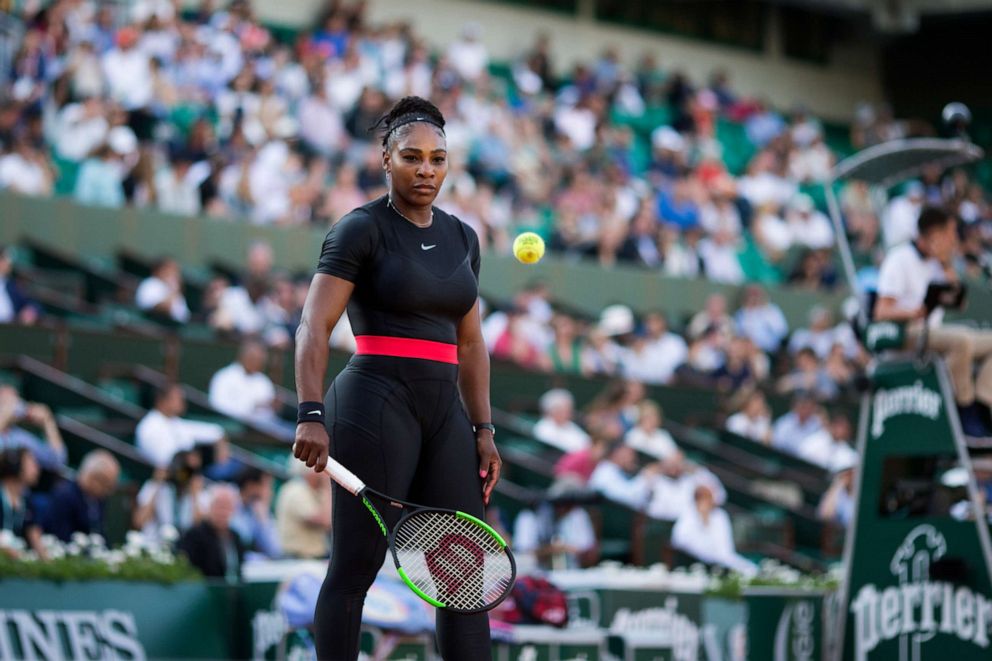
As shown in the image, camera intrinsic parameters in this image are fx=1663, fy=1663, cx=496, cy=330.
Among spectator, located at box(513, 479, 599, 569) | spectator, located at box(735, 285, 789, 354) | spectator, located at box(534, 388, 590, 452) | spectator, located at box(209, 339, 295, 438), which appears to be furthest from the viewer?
spectator, located at box(735, 285, 789, 354)

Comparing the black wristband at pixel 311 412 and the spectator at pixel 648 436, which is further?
the spectator at pixel 648 436

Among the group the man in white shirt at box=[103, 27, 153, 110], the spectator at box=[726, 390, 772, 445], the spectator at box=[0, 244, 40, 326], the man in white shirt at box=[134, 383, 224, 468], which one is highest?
the man in white shirt at box=[103, 27, 153, 110]

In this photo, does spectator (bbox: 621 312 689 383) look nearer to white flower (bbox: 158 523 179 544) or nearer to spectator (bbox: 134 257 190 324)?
spectator (bbox: 134 257 190 324)

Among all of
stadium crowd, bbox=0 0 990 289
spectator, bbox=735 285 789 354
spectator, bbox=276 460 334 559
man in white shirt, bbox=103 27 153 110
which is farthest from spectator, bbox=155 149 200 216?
spectator, bbox=735 285 789 354

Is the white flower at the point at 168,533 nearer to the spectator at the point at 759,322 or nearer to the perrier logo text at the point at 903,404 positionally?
the perrier logo text at the point at 903,404

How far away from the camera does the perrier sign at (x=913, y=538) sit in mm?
8070

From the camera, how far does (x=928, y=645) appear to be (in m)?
8.19

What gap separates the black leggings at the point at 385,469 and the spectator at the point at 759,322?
15.5 metres

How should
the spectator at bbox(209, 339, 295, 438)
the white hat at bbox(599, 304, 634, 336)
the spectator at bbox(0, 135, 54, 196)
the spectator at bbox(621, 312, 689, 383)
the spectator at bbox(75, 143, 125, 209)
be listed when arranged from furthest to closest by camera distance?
the white hat at bbox(599, 304, 634, 336)
the spectator at bbox(621, 312, 689, 383)
the spectator at bbox(75, 143, 125, 209)
the spectator at bbox(0, 135, 54, 196)
the spectator at bbox(209, 339, 295, 438)

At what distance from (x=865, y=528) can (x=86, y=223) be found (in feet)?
32.7

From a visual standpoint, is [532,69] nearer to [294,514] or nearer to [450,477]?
[294,514]

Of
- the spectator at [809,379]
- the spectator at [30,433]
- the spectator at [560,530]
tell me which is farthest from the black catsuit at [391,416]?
the spectator at [809,379]

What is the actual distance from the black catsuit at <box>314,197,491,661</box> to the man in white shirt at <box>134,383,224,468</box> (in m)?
7.52

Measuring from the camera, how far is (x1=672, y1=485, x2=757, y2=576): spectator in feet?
44.7
